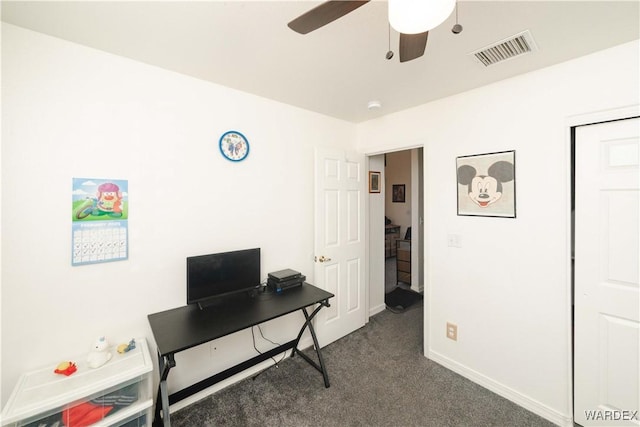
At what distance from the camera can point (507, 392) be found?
80.0 inches

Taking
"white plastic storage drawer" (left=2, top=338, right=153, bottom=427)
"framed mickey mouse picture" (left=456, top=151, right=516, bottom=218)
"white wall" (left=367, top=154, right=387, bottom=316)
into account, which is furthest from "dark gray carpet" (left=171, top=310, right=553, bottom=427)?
"framed mickey mouse picture" (left=456, top=151, right=516, bottom=218)

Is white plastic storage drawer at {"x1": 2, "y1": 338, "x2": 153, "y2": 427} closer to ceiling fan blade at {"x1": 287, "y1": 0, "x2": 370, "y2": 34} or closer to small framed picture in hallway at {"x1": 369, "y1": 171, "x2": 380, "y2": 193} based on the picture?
ceiling fan blade at {"x1": 287, "y1": 0, "x2": 370, "y2": 34}

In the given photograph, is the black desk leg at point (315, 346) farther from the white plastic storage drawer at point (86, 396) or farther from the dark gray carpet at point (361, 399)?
the white plastic storage drawer at point (86, 396)

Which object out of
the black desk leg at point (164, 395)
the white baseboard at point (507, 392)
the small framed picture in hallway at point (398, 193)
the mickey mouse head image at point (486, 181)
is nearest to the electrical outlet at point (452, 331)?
the white baseboard at point (507, 392)

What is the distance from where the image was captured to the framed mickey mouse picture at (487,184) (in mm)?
1990

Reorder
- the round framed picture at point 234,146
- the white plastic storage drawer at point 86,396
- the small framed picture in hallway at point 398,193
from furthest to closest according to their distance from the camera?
the small framed picture in hallway at point 398,193 < the round framed picture at point 234,146 < the white plastic storage drawer at point 86,396

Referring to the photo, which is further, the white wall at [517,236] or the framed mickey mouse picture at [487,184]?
the framed mickey mouse picture at [487,184]

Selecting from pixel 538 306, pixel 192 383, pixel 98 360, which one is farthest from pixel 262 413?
pixel 538 306

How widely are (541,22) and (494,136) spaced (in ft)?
2.73

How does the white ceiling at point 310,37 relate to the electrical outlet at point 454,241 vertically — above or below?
above

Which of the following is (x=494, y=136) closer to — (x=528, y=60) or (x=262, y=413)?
(x=528, y=60)

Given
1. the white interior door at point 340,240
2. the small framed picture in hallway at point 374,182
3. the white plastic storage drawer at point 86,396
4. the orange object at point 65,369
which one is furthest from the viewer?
the small framed picture in hallway at point 374,182

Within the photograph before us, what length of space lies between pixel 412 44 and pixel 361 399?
235 centimetres

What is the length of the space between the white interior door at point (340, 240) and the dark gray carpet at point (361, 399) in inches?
15.3
